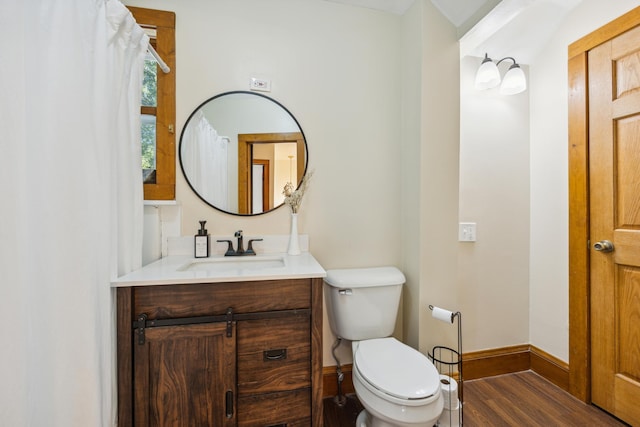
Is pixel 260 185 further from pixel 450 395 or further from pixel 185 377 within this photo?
pixel 450 395

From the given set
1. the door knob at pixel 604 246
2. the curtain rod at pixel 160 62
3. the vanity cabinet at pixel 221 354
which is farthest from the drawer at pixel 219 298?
the door knob at pixel 604 246

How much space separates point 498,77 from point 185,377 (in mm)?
2362

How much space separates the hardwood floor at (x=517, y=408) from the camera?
154 cm

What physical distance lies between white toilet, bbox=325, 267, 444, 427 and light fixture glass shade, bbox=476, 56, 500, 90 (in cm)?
135

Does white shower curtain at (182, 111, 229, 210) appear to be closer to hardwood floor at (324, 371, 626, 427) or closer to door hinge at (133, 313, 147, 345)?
door hinge at (133, 313, 147, 345)

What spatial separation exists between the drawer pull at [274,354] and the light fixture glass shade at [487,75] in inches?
77.9

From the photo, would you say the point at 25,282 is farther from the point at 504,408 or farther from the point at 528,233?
the point at 528,233

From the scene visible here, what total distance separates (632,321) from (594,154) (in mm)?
911

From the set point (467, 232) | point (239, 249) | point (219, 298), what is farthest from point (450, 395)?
point (239, 249)

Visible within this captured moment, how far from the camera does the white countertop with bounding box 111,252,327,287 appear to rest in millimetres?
1123

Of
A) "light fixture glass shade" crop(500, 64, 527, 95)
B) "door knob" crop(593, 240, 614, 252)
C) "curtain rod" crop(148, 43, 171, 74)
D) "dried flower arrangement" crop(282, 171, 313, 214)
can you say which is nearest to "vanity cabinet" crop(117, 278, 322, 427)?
"dried flower arrangement" crop(282, 171, 313, 214)

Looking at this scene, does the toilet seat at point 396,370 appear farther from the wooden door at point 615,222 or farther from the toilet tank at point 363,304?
the wooden door at point 615,222

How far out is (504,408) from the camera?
165cm

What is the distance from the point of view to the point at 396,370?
1243 mm
